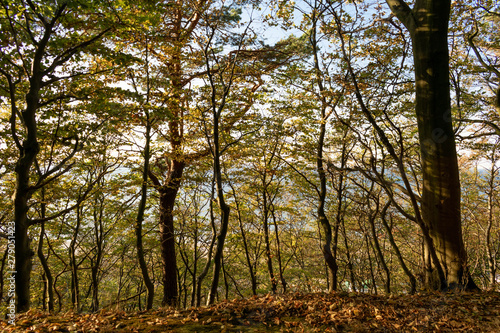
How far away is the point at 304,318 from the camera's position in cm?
296

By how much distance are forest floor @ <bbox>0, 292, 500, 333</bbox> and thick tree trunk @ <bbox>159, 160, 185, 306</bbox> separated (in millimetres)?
6856

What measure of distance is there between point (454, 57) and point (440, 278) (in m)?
6.01

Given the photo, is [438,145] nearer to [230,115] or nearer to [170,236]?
[230,115]

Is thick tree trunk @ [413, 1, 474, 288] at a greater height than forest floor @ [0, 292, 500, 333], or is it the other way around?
thick tree trunk @ [413, 1, 474, 288]

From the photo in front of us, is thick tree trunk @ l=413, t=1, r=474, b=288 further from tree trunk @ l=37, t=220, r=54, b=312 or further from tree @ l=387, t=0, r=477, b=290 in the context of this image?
tree trunk @ l=37, t=220, r=54, b=312

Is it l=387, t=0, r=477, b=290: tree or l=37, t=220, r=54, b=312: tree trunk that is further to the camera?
l=37, t=220, r=54, b=312: tree trunk

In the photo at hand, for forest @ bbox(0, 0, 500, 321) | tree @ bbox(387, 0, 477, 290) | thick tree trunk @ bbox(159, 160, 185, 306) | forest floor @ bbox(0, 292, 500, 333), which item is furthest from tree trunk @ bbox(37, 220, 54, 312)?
tree @ bbox(387, 0, 477, 290)

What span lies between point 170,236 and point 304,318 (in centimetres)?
829

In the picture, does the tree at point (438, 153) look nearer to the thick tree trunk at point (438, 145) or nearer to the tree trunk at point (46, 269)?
the thick tree trunk at point (438, 145)

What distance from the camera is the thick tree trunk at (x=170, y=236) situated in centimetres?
996

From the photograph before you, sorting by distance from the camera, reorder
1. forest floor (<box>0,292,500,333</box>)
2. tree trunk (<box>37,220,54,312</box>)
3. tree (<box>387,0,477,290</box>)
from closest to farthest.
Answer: forest floor (<box>0,292,500,333</box>)
tree (<box>387,0,477,290</box>)
tree trunk (<box>37,220,54,312</box>)

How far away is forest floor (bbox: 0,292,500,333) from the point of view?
→ 2.68 m

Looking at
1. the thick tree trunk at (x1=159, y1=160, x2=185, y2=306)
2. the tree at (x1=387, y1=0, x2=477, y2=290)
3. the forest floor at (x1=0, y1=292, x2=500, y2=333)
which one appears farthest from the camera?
the thick tree trunk at (x1=159, y1=160, x2=185, y2=306)

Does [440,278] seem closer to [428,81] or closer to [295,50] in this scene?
[428,81]
